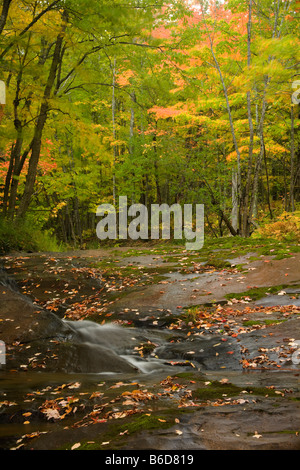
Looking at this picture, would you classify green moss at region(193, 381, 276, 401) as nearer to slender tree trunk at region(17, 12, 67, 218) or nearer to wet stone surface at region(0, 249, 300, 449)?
wet stone surface at region(0, 249, 300, 449)

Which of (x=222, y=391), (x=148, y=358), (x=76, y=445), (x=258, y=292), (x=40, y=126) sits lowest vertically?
(x=148, y=358)

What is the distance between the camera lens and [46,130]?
40.1ft

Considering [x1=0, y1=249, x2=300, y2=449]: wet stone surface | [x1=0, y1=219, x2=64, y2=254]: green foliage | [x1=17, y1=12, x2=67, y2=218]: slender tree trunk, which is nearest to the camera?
[x1=0, y1=249, x2=300, y2=449]: wet stone surface

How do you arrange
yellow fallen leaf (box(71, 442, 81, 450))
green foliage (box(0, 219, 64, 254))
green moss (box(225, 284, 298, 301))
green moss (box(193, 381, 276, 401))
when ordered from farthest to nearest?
green foliage (box(0, 219, 64, 254)) < green moss (box(225, 284, 298, 301)) < green moss (box(193, 381, 276, 401)) < yellow fallen leaf (box(71, 442, 81, 450))

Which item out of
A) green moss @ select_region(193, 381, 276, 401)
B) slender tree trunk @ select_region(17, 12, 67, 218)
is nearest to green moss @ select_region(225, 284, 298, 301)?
green moss @ select_region(193, 381, 276, 401)

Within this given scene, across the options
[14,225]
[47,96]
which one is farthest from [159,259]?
[47,96]

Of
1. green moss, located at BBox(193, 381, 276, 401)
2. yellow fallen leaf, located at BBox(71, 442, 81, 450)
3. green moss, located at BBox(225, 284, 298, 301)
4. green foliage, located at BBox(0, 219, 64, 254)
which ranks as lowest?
green moss, located at BBox(193, 381, 276, 401)

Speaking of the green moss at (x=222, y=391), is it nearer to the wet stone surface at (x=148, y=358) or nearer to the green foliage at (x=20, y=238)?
the wet stone surface at (x=148, y=358)

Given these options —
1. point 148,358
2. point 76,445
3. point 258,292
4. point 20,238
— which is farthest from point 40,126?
point 76,445

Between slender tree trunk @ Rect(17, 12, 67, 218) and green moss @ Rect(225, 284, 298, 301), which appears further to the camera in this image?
slender tree trunk @ Rect(17, 12, 67, 218)

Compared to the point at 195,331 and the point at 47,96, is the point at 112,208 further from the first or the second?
the point at 195,331

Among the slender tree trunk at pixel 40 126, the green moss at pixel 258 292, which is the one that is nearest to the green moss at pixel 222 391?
the green moss at pixel 258 292

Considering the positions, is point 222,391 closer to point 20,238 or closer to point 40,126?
point 20,238

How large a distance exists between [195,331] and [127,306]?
5.48 ft
